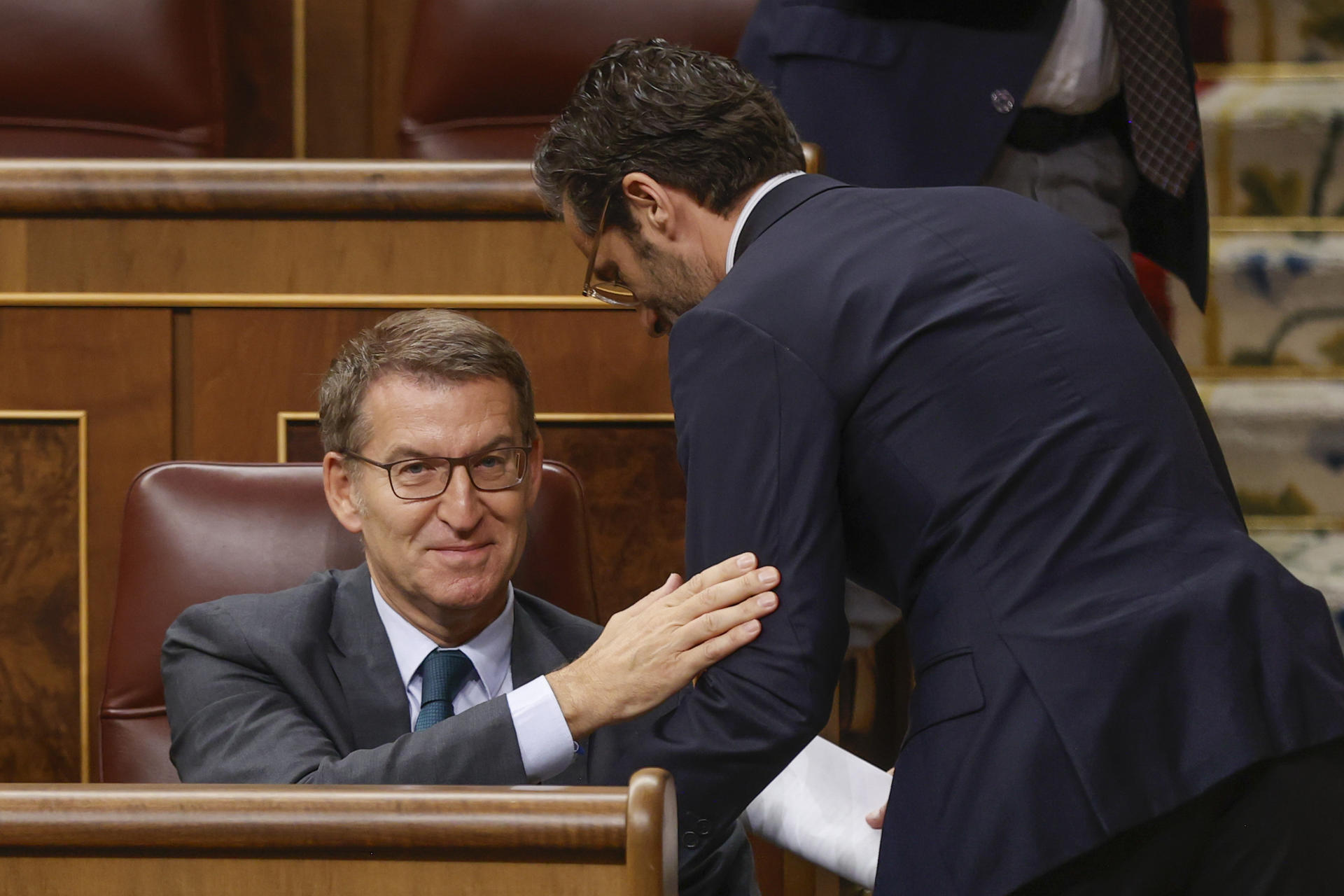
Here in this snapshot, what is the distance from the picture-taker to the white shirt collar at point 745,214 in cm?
108

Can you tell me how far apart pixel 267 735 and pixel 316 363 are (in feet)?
1.79

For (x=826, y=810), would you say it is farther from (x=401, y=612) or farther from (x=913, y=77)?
(x=913, y=77)

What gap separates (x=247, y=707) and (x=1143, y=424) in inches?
27.9

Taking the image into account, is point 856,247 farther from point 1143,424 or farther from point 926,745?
point 926,745

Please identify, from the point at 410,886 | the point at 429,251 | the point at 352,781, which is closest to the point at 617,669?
the point at 352,781

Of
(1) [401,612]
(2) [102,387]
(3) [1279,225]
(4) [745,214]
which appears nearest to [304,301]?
(2) [102,387]

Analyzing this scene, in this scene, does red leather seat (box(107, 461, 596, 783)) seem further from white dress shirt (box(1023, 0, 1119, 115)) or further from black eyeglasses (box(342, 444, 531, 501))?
white dress shirt (box(1023, 0, 1119, 115))

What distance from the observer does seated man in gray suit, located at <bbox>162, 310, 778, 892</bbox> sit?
1.23m

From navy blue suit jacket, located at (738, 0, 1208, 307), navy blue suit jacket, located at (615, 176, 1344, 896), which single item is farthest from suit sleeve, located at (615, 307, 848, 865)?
navy blue suit jacket, located at (738, 0, 1208, 307)

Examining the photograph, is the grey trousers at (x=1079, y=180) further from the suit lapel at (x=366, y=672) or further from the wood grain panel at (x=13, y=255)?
the wood grain panel at (x=13, y=255)

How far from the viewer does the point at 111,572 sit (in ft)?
5.31

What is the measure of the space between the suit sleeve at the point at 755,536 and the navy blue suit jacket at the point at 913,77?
2.39ft

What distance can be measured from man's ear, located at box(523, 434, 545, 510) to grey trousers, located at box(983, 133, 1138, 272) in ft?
2.00

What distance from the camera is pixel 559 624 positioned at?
1.38m
